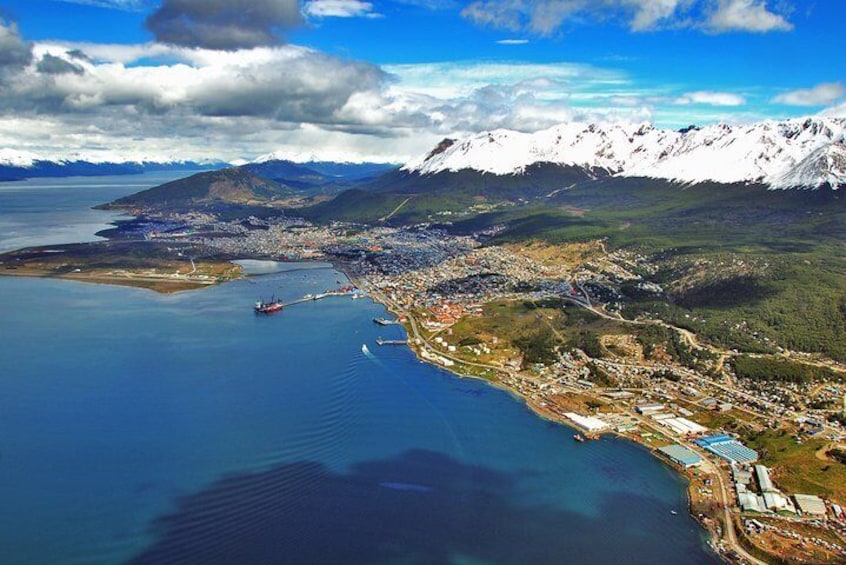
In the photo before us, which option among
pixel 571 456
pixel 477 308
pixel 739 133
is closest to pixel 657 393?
pixel 571 456

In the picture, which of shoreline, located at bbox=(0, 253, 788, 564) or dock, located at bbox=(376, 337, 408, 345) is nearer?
shoreline, located at bbox=(0, 253, 788, 564)

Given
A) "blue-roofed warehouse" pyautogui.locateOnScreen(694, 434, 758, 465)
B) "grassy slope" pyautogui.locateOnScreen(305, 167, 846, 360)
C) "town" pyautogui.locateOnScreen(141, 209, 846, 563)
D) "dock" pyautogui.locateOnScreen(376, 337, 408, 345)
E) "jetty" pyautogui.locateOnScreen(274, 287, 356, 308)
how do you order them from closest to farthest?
"town" pyautogui.locateOnScreen(141, 209, 846, 563) → "blue-roofed warehouse" pyautogui.locateOnScreen(694, 434, 758, 465) → "dock" pyautogui.locateOnScreen(376, 337, 408, 345) → "grassy slope" pyautogui.locateOnScreen(305, 167, 846, 360) → "jetty" pyautogui.locateOnScreen(274, 287, 356, 308)

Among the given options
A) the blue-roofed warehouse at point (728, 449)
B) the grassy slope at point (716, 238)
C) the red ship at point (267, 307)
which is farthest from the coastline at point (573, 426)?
the grassy slope at point (716, 238)

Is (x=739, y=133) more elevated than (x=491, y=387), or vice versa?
(x=739, y=133)

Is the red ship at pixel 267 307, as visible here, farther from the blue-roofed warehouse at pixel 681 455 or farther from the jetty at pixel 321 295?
the blue-roofed warehouse at pixel 681 455

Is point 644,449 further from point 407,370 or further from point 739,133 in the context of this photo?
point 739,133

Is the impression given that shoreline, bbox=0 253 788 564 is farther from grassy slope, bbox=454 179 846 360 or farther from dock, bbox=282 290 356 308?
grassy slope, bbox=454 179 846 360

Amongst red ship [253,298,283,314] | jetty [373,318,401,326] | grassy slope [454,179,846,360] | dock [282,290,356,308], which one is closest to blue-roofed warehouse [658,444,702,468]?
grassy slope [454,179,846,360]
